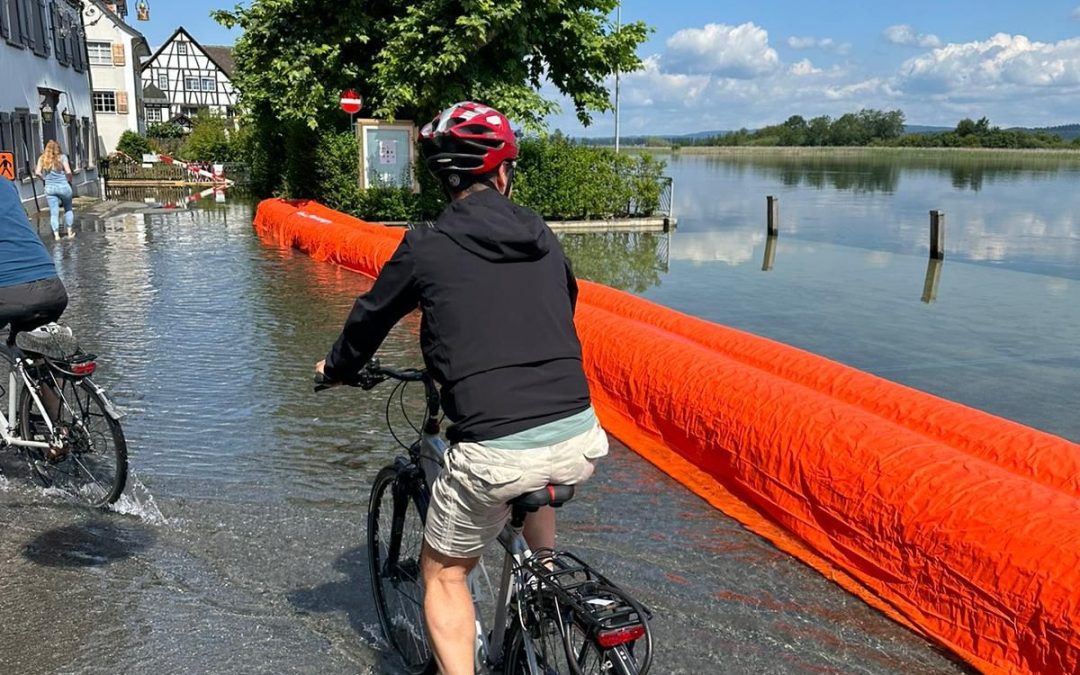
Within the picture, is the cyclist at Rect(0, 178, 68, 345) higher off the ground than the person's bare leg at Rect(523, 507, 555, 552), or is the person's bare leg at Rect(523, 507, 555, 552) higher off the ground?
the cyclist at Rect(0, 178, 68, 345)

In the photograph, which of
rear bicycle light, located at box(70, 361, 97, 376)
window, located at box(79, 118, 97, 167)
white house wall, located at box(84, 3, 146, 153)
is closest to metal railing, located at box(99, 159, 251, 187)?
window, located at box(79, 118, 97, 167)

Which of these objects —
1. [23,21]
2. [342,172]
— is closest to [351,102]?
[342,172]

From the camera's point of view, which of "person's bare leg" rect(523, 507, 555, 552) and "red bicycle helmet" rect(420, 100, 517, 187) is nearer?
A: "red bicycle helmet" rect(420, 100, 517, 187)

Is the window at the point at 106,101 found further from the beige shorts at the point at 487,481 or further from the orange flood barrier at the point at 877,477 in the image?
the beige shorts at the point at 487,481

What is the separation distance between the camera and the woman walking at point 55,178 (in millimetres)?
17438

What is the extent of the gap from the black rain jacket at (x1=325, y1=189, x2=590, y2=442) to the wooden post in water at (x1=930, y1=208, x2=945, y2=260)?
18.3m

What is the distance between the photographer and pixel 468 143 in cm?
268

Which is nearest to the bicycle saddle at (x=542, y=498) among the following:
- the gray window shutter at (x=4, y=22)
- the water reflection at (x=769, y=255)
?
the water reflection at (x=769, y=255)

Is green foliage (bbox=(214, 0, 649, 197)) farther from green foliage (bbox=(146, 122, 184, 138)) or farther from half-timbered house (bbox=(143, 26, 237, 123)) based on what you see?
half-timbered house (bbox=(143, 26, 237, 123))

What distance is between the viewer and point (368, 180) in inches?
912

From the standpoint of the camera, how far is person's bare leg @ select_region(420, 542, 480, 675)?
2.88 metres

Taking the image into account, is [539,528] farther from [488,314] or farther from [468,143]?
[468,143]

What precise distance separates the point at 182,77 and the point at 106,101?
105ft

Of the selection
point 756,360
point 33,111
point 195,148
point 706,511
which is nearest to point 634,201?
point 33,111
